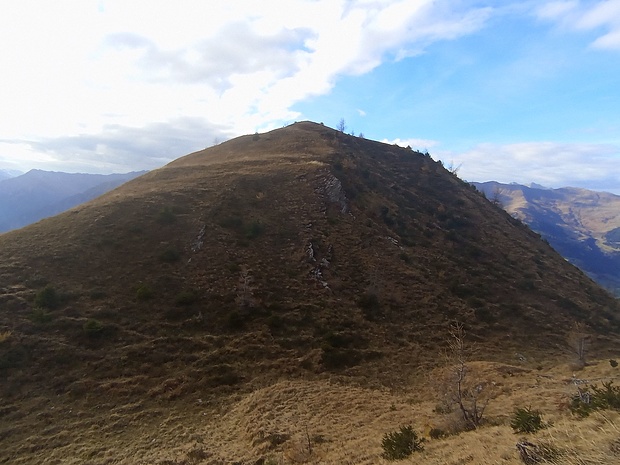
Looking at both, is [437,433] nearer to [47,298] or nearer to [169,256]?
[169,256]

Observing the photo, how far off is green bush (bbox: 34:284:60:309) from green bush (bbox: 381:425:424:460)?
84.0 ft

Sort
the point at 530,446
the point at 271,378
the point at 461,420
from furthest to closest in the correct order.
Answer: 1. the point at 271,378
2. the point at 461,420
3. the point at 530,446

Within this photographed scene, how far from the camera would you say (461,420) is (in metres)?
15.8

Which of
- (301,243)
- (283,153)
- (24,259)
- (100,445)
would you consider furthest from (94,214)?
(283,153)

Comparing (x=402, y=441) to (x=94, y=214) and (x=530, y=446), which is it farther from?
(x=94, y=214)

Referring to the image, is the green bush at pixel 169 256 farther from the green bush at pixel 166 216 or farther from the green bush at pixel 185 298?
the green bush at pixel 166 216

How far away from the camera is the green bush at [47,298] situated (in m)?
26.4

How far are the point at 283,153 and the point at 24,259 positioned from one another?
39.9 m

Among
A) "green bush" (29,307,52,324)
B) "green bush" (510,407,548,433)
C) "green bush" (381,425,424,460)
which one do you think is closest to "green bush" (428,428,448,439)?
"green bush" (381,425,424,460)

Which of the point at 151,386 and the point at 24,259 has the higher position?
the point at 24,259

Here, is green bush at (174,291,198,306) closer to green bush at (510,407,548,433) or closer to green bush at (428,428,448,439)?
green bush at (428,428,448,439)

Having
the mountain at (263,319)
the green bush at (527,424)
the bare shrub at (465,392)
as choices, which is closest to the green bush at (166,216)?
the mountain at (263,319)

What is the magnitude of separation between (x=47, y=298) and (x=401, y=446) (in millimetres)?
26766

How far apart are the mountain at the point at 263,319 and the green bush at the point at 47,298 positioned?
12cm
